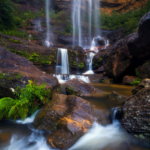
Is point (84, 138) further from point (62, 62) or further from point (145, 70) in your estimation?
point (62, 62)

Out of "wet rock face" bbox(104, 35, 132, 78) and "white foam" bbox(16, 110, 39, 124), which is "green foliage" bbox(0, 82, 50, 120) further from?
"wet rock face" bbox(104, 35, 132, 78)

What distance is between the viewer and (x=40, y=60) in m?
12.7

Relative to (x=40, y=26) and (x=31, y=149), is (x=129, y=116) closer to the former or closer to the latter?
(x=31, y=149)

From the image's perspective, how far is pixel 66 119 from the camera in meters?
2.57

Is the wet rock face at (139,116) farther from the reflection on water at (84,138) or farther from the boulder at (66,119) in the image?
the boulder at (66,119)

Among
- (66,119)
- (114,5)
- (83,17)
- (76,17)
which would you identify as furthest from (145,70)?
(114,5)

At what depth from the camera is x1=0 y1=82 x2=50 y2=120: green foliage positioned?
9.13 feet

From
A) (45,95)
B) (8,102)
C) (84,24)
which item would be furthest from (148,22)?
(84,24)

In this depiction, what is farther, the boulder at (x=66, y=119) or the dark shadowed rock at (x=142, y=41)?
the dark shadowed rock at (x=142, y=41)

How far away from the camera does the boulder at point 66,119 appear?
87.8 inches

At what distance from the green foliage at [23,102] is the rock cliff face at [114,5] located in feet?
110

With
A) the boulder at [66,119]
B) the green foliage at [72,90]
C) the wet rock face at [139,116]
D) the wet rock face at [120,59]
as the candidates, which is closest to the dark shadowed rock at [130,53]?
the wet rock face at [120,59]

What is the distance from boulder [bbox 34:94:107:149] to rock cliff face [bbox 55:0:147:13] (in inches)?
1337

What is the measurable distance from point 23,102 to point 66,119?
1220 millimetres
